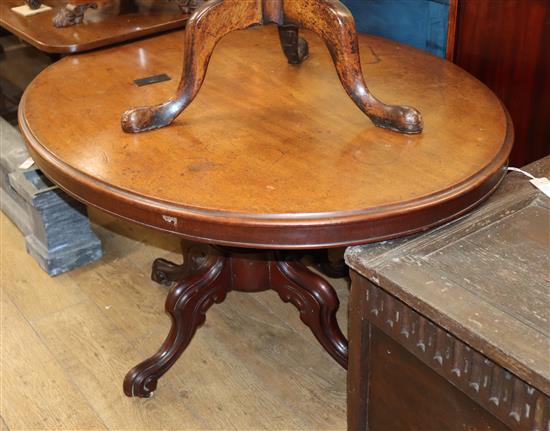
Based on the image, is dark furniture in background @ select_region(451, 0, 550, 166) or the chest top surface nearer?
the chest top surface

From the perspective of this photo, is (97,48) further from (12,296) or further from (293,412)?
(293,412)

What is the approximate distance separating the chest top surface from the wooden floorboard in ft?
2.49

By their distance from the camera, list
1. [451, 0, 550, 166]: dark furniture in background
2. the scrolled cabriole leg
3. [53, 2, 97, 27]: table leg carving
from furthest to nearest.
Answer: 1. [53, 2, 97, 27]: table leg carving
2. [451, 0, 550, 166]: dark furniture in background
3. the scrolled cabriole leg

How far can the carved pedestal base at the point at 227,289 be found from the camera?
6.62 feet

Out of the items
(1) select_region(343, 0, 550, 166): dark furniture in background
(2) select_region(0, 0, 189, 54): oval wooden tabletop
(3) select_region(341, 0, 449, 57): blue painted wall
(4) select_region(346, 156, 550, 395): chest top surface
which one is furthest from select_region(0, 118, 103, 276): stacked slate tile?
(4) select_region(346, 156, 550, 395): chest top surface

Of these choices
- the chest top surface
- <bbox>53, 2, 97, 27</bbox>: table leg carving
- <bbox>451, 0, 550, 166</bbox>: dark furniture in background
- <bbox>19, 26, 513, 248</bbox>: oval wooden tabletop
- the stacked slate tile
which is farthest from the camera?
the stacked slate tile

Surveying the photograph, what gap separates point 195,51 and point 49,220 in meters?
1.16

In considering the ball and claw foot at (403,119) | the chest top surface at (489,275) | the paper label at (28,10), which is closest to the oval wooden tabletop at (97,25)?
the paper label at (28,10)

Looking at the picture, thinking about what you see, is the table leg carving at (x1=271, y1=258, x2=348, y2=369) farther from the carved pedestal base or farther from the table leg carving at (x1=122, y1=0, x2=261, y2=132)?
the table leg carving at (x1=122, y1=0, x2=261, y2=132)

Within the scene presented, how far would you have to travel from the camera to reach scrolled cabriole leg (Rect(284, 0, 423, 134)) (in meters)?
1.50

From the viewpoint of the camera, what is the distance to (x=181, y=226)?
134 centimetres

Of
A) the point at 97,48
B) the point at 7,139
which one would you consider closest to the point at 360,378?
the point at 97,48

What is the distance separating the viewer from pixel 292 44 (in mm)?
1864

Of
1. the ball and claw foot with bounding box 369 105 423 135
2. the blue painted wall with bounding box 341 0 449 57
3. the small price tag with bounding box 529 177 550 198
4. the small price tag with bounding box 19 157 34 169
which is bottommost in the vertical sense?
the small price tag with bounding box 19 157 34 169
